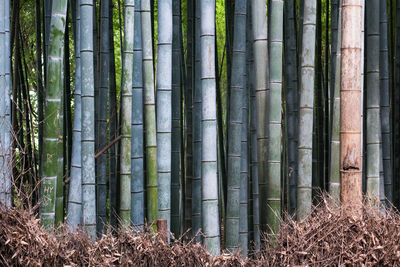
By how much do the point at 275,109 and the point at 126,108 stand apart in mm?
812

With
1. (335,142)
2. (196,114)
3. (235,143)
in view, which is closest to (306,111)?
(335,142)

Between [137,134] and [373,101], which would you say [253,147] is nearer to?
[373,101]

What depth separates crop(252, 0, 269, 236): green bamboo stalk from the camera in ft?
10.0

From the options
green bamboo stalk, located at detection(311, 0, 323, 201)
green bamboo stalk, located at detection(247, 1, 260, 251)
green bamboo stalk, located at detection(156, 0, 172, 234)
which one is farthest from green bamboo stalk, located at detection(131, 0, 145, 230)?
green bamboo stalk, located at detection(311, 0, 323, 201)

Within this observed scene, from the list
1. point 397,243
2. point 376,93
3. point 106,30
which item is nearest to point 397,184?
point 376,93

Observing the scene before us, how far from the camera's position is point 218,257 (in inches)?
99.0

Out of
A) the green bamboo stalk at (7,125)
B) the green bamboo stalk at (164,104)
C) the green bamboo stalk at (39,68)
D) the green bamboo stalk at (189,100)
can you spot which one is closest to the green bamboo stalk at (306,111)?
the green bamboo stalk at (164,104)

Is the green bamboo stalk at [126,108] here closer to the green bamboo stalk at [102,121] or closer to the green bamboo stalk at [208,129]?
the green bamboo stalk at [208,129]

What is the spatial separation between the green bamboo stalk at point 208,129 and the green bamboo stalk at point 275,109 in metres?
0.31

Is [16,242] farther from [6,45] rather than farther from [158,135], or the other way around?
[6,45]

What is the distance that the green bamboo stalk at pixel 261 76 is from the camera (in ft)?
10.0

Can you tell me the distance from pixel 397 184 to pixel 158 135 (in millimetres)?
2504

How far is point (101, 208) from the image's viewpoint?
4031mm

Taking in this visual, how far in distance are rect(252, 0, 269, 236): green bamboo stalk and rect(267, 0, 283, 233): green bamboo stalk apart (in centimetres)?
4
